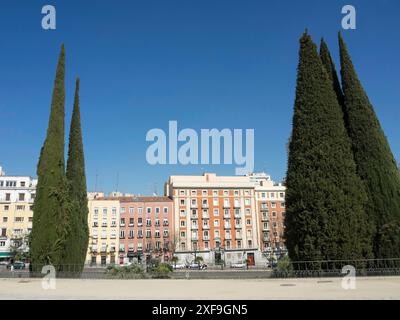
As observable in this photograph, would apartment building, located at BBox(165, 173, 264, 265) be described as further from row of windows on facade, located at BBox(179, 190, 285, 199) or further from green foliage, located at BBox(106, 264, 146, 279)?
green foliage, located at BBox(106, 264, 146, 279)

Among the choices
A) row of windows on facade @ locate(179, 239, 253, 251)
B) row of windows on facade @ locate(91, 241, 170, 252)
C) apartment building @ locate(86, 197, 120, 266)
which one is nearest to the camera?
apartment building @ locate(86, 197, 120, 266)

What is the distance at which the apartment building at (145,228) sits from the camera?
74500 millimetres

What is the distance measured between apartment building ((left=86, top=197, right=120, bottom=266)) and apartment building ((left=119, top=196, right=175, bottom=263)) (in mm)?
1232

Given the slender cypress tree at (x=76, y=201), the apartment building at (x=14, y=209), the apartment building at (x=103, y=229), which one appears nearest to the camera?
Answer: the slender cypress tree at (x=76, y=201)

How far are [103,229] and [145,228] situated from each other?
338 inches

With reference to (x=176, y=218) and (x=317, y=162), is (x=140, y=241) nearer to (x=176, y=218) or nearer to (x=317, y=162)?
(x=176, y=218)

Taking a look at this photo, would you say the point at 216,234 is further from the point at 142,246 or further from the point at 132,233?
the point at 132,233

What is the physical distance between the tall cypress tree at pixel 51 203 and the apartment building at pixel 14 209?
52108 millimetres

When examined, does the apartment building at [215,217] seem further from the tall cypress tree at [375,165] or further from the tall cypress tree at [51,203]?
the tall cypress tree at [375,165]

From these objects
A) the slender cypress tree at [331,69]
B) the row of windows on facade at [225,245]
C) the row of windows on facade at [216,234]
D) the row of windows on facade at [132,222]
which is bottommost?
the row of windows on facade at [225,245]

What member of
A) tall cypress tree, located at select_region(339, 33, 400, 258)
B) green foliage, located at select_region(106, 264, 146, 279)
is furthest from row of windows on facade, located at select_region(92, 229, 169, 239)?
tall cypress tree, located at select_region(339, 33, 400, 258)

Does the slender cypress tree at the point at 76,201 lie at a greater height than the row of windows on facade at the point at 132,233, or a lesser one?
greater

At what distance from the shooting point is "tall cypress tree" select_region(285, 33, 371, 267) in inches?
586

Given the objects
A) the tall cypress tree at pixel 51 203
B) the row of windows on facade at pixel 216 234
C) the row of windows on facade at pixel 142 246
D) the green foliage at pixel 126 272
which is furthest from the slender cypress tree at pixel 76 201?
the row of windows on facade at pixel 216 234
